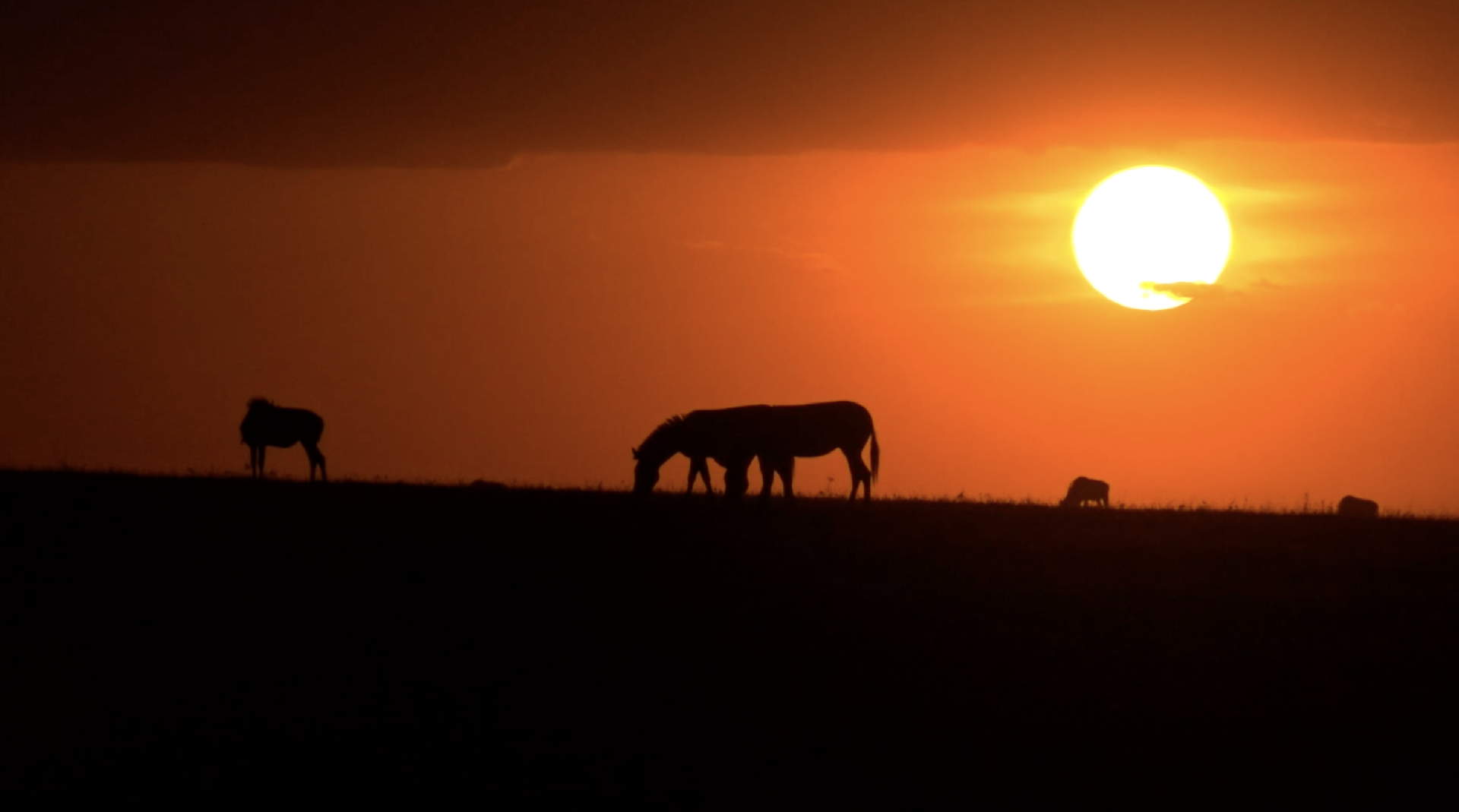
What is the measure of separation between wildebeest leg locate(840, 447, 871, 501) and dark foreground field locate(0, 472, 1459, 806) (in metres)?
5.98

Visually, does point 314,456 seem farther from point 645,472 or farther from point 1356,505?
point 1356,505

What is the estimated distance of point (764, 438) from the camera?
26.0m

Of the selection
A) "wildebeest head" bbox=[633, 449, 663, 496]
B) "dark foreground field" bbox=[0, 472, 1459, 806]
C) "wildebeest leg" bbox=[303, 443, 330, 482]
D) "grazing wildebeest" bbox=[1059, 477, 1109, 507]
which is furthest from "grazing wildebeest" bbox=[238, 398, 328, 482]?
"grazing wildebeest" bbox=[1059, 477, 1109, 507]

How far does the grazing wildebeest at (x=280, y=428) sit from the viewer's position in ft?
107

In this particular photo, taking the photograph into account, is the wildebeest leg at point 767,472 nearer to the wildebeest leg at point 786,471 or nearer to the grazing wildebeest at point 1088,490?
the wildebeest leg at point 786,471

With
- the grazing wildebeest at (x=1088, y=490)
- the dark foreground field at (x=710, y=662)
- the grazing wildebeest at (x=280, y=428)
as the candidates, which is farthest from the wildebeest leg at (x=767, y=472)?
the grazing wildebeest at (x=1088, y=490)

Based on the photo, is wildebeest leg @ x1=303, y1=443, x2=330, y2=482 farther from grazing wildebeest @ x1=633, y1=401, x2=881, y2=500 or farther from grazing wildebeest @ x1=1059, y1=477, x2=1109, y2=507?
grazing wildebeest @ x1=1059, y1=477, x2=1109, y2=507

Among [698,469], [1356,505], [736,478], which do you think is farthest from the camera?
[1356,505]

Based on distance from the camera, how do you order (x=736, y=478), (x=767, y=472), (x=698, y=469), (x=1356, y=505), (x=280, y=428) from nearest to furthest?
(x=736, y=478) → (x=767, y=472) → (x=698, y=469) → (x=280, y=428) → (x=1356, y=505)

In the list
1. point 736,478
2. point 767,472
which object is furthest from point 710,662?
point 767,472

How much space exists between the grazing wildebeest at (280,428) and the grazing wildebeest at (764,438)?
929 centimetres

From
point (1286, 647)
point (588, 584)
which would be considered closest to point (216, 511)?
point (588, 584)

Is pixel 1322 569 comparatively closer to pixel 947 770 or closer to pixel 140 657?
pixel 947 770

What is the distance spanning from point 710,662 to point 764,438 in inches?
522
